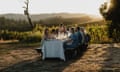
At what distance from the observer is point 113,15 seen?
3328cm

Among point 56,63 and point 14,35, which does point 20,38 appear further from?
point 56,63

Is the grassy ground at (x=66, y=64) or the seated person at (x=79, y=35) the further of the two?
the seated person at (x=79, y=35)

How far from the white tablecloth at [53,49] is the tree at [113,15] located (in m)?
13.2

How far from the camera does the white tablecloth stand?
1758cm

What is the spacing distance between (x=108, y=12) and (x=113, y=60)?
56.9 feet

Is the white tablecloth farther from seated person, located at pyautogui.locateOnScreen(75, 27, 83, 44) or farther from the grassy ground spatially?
seated person, located at pyautogui.locateOnScreen(75, 27, 83, 44)

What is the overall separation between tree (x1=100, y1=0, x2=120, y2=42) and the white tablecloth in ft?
43.2

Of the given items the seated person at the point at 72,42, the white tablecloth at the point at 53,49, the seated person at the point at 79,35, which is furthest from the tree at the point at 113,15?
the white tablecloth at the point at 53,49

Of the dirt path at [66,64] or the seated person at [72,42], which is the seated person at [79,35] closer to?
the seated person at [72,42]

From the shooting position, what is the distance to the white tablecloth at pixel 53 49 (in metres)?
17.6

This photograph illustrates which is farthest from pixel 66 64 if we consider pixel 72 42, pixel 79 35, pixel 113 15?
pixel 113 15

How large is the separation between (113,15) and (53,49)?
16460 mm

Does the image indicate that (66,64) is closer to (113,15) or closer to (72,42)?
(72,42)

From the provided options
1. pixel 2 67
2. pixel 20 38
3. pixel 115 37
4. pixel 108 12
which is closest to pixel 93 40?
pixel 115 37
